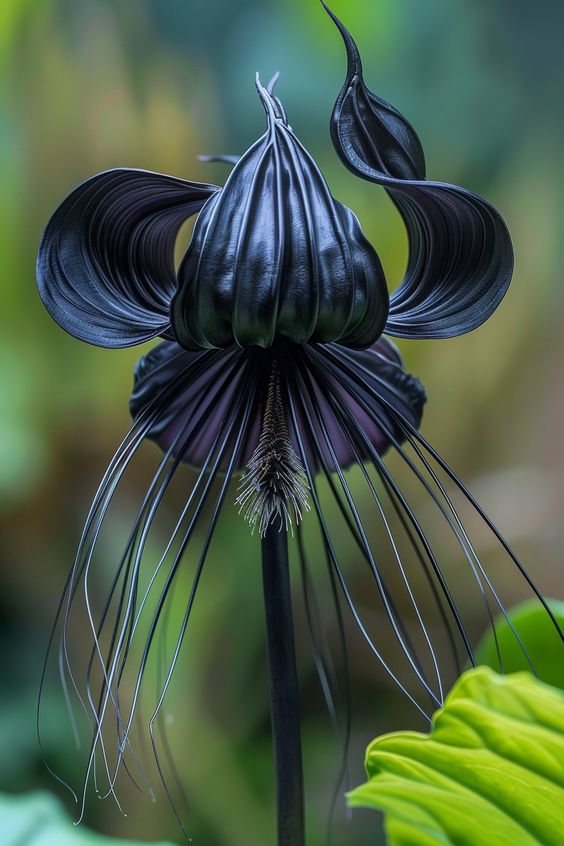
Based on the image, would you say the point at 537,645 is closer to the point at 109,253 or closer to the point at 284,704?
the point at 284,704

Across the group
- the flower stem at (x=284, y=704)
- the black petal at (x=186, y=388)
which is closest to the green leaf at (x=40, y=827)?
the flower stem at (x=284, y=704)

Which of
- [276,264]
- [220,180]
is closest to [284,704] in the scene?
[276,264]

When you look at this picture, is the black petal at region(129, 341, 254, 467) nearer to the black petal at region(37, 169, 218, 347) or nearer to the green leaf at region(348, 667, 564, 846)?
the black petal at region(37, 169, 218, 347)

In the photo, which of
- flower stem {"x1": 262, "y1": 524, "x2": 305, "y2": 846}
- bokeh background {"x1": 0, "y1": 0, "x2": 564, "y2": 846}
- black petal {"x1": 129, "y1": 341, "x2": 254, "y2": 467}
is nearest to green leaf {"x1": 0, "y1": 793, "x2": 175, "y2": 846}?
flower stem {"x1": 262, "y1": 524, "x2": 305, "y2": 846}

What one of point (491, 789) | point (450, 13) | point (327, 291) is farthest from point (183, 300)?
point (450, 13)

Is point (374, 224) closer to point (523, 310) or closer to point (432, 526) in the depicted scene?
Answer: point (523, 310)

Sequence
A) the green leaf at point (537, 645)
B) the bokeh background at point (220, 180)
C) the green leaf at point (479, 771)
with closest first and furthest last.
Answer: the green leaf at point (479, 771) < the green leaf at point (537, 645) < the bokeh background at point (220, 180)

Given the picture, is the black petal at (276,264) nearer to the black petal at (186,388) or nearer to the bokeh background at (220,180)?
the black petal at (186,388)
